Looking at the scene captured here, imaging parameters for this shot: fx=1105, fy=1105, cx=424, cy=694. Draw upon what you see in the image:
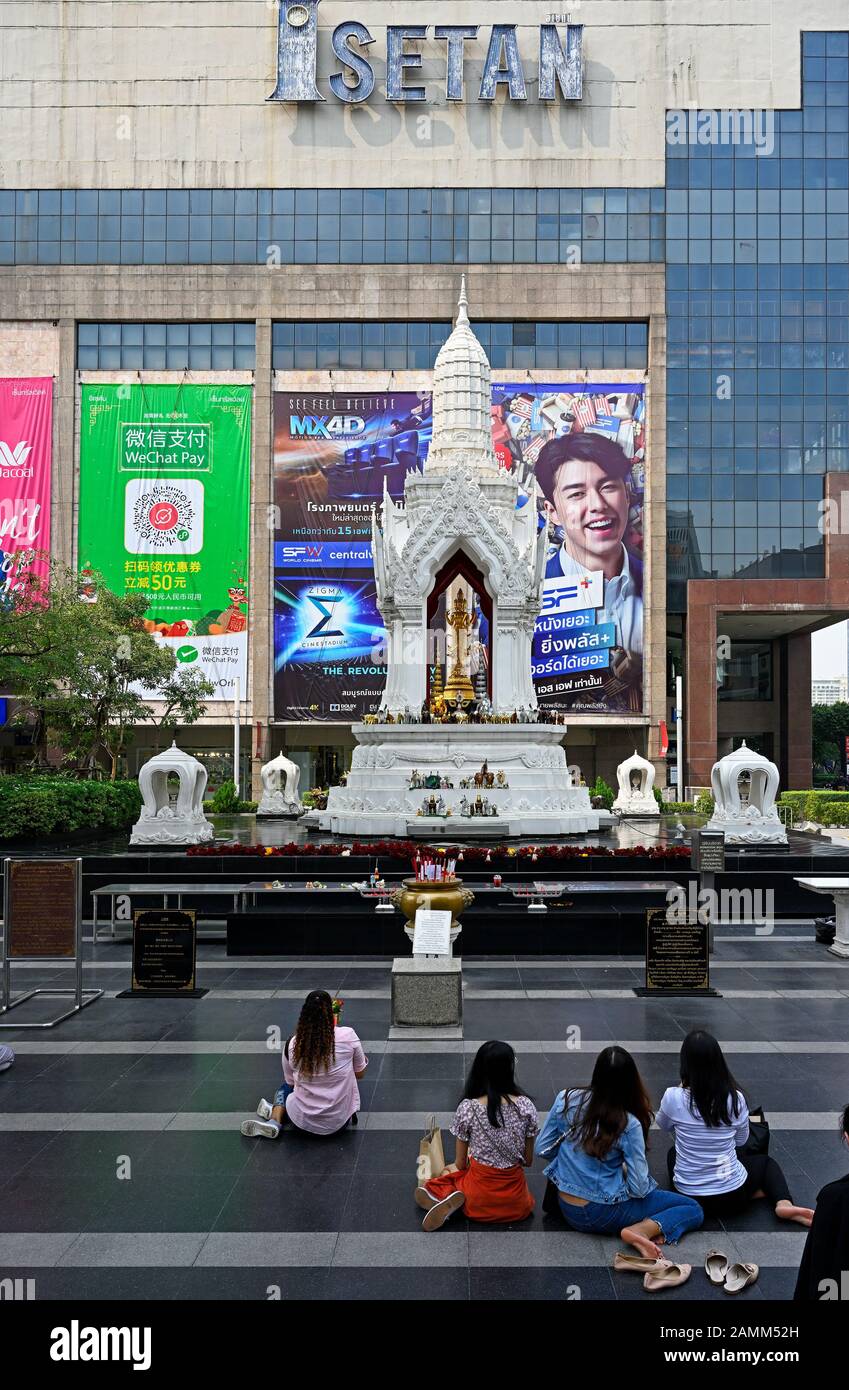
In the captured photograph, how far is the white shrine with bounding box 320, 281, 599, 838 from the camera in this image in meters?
24.9

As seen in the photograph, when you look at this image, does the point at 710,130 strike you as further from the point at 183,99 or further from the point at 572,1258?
the point at 572,1258

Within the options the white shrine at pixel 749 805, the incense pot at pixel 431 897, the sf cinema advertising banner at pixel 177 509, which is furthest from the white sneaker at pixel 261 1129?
the sf cinema advertising banner at pixel 177 509

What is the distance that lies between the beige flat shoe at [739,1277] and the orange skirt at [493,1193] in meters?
1.38

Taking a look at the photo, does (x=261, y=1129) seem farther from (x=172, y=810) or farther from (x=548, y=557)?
(x=548, y=557)

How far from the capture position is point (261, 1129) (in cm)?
851

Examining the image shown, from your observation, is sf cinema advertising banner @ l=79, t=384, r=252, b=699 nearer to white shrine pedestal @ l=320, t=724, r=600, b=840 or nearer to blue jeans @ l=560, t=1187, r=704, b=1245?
white shrine pedestal @ l=320, t=724, r=600, b=840

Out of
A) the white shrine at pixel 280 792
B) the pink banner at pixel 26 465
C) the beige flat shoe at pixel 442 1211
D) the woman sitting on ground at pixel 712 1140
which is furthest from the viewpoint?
the pink banner at pixel 26 465

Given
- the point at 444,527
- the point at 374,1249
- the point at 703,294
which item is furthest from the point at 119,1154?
the point at 703,294

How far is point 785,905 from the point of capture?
19453 millimetres

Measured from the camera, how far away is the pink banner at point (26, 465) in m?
51.9

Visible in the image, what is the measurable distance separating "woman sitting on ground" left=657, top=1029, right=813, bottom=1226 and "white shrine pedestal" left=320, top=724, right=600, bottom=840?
55.7 feet

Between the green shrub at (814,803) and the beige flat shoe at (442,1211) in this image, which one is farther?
the green shrub at (814,803)

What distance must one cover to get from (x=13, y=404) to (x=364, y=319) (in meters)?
17.3

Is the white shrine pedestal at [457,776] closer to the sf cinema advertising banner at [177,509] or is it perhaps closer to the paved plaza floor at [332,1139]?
the paved plaza floor at [332,1139]
